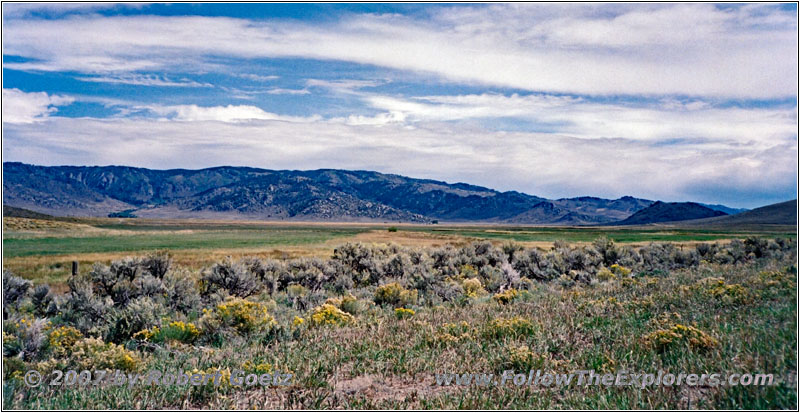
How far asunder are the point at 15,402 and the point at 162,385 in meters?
1.51

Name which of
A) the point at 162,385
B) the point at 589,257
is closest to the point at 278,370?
the point at 162,385

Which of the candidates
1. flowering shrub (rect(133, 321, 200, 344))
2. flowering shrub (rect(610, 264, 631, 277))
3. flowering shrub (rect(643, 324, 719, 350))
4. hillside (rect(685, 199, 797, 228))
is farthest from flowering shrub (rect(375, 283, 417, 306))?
hillside (rect(685, 199, 797, 228))

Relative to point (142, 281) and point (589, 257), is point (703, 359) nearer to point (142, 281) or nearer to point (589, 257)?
point (142, 281)

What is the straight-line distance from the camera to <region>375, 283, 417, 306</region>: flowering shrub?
41.8ft

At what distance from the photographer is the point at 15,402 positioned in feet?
17.8

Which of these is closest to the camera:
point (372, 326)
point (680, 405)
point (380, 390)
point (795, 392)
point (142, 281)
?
Answer: point (795, 392)

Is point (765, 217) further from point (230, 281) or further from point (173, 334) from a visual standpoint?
point (173, 334)

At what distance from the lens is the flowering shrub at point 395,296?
12734 millimetres

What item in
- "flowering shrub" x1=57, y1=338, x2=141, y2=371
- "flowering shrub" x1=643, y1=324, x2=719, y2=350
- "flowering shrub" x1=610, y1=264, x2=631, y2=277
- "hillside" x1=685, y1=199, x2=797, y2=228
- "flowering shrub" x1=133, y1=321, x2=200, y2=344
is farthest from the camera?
"hillside" x1=685, y1=199, x2=797, y2=228

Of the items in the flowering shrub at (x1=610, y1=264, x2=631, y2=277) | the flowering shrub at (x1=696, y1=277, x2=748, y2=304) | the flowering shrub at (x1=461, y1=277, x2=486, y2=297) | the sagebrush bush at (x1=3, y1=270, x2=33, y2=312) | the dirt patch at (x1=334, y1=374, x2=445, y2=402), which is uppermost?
the flowering shrub at (x1=696, y1=277, x2=748, y2=304)

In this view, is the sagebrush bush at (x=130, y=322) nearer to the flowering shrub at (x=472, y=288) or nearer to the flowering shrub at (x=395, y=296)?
the flowering shrub at (x=395, y=296)

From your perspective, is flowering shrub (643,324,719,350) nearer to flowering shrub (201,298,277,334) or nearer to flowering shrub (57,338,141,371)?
flowering shrub (201,298,277,334)

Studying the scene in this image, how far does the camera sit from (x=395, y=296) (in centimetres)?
1312

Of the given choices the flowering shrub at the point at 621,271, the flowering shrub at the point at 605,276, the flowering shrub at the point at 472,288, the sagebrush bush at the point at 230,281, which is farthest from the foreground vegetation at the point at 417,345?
the flowering shrub at the point at 621,271
